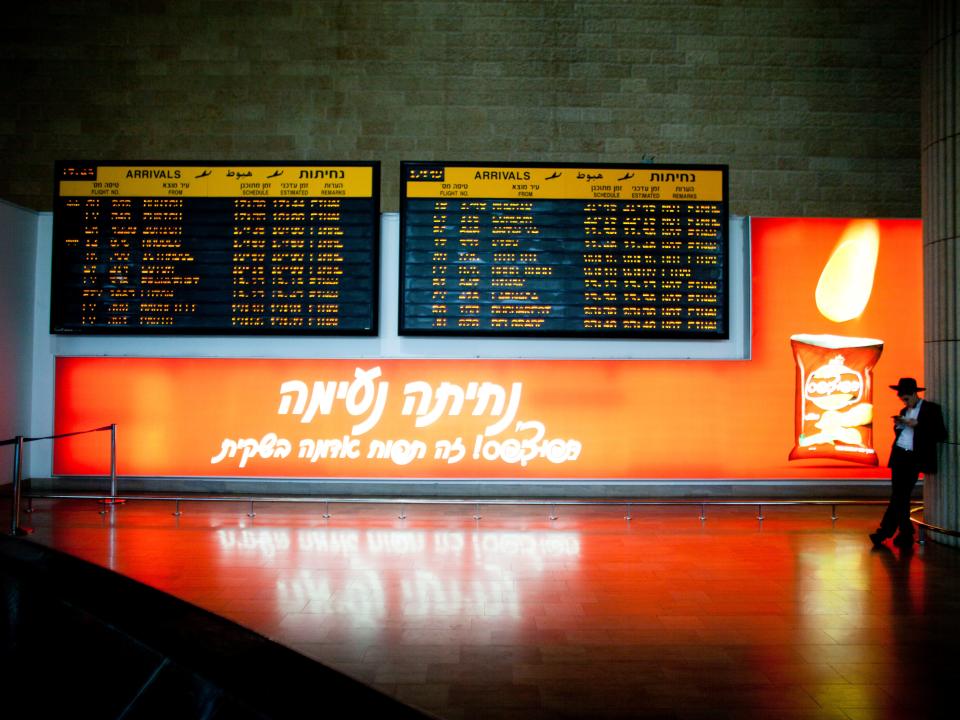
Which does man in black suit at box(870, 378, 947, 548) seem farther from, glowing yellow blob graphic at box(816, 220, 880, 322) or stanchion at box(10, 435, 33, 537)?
stanchion at box(10, 435, 33, 537)

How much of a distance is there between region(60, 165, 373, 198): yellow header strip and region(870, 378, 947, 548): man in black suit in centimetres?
639

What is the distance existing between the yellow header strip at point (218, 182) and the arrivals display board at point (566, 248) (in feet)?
2.96

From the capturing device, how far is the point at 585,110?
8.98m

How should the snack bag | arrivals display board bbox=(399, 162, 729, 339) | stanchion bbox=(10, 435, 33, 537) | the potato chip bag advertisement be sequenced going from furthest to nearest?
the potato chip bag advertisement
the snack bag
arrivals display board bbox=(399, 162, 729, 339)
stanchion bbox=(10, 435, 33, 537)

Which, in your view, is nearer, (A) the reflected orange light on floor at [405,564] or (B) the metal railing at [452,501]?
(A) the reflected orange light on floor at [405,564]

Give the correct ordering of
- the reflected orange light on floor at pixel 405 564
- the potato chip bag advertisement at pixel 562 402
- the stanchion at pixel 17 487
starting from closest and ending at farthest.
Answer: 1. the reflected orange light on floor at pixel 405 564
2. the stanchion at pixel 17 487
3. the potato chip bag advertisement at pixel 562 402

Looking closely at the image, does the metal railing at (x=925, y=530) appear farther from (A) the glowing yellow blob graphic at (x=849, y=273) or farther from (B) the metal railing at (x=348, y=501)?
(A) the glowing yellow blob graphic at (x=849, y=273)

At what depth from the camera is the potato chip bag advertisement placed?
8.17 m

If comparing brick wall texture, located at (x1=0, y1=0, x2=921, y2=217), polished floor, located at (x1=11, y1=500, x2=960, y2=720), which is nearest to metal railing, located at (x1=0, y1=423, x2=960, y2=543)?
polished floor, located at (x1=11, y1=500, x2=960, y2=720)

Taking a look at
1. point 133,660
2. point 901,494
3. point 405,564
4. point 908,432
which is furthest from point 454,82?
point 133,660

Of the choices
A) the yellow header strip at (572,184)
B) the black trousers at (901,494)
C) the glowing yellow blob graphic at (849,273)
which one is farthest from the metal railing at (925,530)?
the yellow header strip at (572,184)

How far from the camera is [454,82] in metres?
8.95

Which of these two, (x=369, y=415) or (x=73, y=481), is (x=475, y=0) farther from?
(x=73, y=481)

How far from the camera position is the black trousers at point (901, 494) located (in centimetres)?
631
